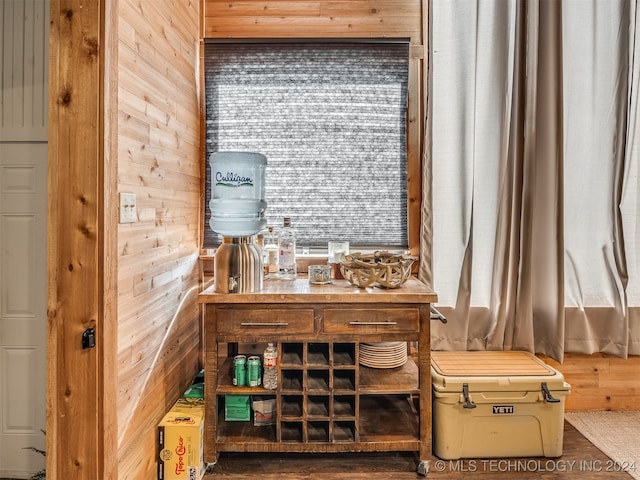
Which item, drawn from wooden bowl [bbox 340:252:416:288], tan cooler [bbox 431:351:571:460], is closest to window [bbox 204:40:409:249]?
wooden bowl [bbox 340:252:416:288]

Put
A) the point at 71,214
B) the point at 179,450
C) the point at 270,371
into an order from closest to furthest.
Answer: the point at 71,214, the point at 179,450, the point at 270,371

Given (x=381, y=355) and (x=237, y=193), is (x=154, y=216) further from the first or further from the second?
(x=381, y=355)

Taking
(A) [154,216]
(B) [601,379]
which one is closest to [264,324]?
(A) [154,216]

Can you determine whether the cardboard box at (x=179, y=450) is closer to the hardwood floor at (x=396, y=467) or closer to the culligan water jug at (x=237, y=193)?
the hardwood floor at (x=396, y=467)

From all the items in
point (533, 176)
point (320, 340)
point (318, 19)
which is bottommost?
point (320, 340)

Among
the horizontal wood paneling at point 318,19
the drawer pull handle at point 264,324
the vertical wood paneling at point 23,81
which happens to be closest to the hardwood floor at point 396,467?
the drawer pull handle at point 264,324

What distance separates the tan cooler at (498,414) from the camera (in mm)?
2180

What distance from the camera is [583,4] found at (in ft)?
8.39

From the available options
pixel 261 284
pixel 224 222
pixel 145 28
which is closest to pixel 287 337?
pixel 261 284

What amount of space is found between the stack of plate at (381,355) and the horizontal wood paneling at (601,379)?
105 centimetres

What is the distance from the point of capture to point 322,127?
2.67m

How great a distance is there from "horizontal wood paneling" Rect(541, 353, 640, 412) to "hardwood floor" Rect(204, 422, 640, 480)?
1.55 ft

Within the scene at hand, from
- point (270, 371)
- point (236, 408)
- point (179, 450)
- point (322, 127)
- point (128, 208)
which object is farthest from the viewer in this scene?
point (322, 127)

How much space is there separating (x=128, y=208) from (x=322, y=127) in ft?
4.33
